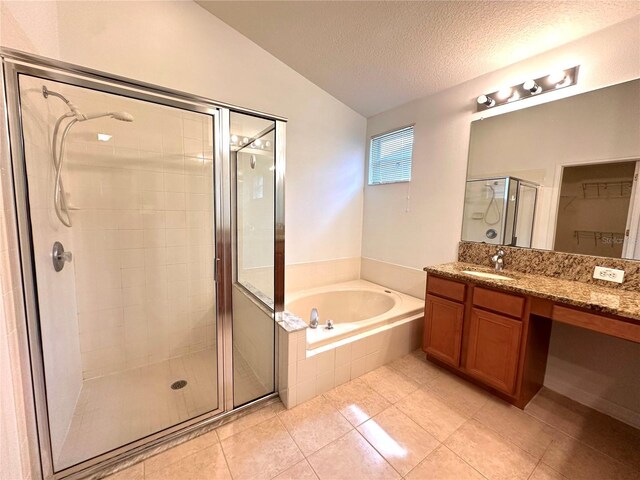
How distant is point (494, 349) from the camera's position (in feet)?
5.75

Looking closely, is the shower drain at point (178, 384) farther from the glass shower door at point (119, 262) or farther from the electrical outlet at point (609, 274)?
the electrical outlet at point (609, 274)

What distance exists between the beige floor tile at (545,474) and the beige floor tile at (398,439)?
17.6 inches

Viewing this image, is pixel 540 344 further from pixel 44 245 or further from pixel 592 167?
pixel 44 245

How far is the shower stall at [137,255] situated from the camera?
4.02 ft

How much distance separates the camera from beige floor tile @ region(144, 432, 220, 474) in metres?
1.32

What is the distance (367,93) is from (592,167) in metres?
1.90

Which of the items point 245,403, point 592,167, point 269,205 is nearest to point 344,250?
point 269,205

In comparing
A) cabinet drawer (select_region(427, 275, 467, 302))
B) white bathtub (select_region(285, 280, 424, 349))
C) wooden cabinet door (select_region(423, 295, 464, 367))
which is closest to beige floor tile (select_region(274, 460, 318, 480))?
white bathtub (select_region(285, 280, 424, 349))

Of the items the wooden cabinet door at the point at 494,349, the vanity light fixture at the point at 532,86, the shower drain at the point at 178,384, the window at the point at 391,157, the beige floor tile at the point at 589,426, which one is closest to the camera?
the beige floor tile at the point at 589,426

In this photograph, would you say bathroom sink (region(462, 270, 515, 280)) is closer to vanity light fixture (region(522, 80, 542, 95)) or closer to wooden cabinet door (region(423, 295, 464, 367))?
wooden cabinet door (region(423, 295, 464, 367))

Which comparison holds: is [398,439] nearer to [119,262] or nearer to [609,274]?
[609,274]

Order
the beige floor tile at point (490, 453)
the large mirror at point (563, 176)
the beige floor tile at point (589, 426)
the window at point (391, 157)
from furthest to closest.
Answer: the window at point (391, 157)
the large mirror at point (563, 176)
the beige floor tile at point (589, 426)
the beige floor tile at point (490, 453)

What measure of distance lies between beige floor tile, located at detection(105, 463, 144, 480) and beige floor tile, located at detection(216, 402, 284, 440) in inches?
14.8

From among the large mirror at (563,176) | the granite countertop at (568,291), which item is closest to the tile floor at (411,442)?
the granite countertop at (568,291)
